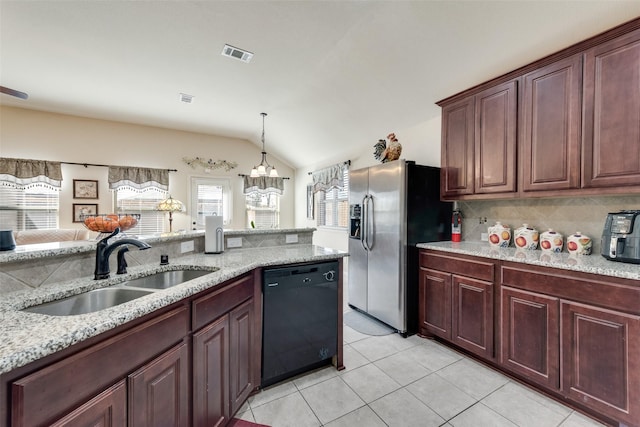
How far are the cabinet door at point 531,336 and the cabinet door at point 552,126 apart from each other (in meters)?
0.89

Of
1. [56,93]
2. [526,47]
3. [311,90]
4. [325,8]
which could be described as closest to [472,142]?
[526,47]

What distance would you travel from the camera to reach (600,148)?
6.03 feet

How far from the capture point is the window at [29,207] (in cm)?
420

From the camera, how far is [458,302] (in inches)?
94.8

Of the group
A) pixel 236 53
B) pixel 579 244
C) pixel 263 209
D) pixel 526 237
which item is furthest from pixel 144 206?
pixel 579 244

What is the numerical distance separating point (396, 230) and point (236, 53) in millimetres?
2459

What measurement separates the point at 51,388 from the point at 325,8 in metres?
2.71

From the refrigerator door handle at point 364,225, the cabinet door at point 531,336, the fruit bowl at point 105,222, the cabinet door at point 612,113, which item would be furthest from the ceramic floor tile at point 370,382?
the cabinet door at point 612,113

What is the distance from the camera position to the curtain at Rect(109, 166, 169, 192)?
15.8ft

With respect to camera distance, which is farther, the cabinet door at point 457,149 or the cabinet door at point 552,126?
the cabinet door at point 457,149

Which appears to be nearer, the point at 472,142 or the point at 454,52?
the point at 454,52

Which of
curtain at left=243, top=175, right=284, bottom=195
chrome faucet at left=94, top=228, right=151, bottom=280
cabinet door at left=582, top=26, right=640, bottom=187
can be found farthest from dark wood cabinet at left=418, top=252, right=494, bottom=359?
curtain at left=243, top=175, right=284, bottom=195

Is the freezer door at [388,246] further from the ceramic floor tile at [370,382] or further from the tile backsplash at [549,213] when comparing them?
the tile backsplash at [549,213]

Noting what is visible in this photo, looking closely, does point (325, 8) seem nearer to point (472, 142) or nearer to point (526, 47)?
point (526, 47)
